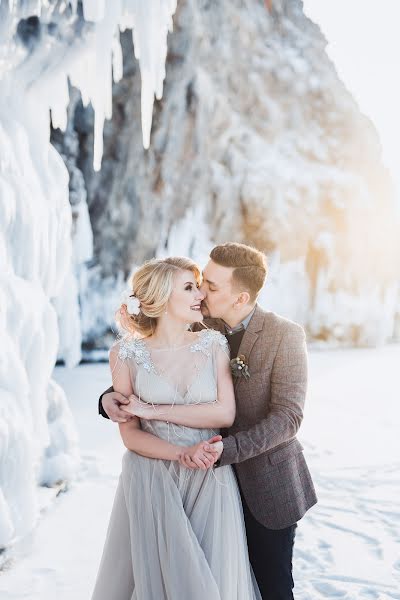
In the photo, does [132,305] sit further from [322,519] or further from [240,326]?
[322,519]

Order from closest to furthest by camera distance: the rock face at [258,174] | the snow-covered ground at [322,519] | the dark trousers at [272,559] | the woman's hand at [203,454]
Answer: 1. the woman's hand at [203,454]
2. the dark trousers at [272,559]
3. the snow-covered ground at [322,519]
4. the rock face at [258,174]

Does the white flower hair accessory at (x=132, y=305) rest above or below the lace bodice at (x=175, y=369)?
above

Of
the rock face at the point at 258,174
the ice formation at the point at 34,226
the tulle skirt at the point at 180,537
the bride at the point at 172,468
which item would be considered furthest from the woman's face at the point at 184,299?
the rock face at the point at 258,174

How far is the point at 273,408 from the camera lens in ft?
6.48

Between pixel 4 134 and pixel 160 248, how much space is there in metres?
9.56

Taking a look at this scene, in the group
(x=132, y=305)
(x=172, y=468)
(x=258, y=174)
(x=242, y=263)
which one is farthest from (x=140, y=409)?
(x=258, y=174)

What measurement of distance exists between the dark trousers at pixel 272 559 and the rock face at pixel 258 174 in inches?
423

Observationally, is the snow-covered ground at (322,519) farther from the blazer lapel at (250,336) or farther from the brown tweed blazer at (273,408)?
the blazer lapel at (250,336)

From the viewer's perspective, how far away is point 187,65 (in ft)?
42.8

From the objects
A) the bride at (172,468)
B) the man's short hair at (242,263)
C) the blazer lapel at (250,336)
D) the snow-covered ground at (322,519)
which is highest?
the man's short hair at (242,263)

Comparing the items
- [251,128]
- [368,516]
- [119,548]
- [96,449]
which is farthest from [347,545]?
[251,128]

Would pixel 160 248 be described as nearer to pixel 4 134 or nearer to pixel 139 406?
pixel 4 134

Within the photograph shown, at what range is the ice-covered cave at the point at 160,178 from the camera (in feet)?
13.2

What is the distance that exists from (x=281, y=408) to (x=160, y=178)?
38.7 ft
